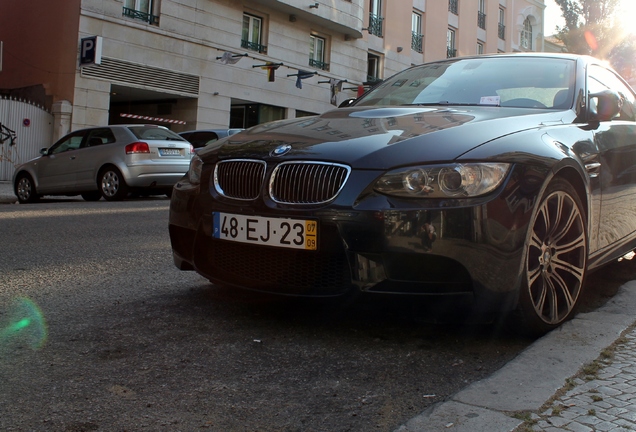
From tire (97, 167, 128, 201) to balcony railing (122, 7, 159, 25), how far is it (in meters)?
10.1

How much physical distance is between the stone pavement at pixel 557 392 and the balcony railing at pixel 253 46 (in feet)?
75.2

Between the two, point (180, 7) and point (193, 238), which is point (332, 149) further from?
point (180, 7)

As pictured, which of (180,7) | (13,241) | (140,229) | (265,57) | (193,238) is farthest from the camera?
(265,57)

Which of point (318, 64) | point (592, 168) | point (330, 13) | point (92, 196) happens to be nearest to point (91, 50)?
point (92, 196)

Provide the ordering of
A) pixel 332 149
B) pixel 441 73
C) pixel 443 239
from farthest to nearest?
pixel 441 73 → pixel 332 149 → pixel 443 239

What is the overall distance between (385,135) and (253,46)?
74.9 feet

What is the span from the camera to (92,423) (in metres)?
2.19

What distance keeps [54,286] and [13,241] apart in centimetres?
231

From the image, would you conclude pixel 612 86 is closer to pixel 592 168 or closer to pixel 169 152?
pixel 592 168

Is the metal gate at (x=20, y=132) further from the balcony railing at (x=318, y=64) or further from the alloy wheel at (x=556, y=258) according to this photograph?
the alloy wheel at (x=556, y=258)

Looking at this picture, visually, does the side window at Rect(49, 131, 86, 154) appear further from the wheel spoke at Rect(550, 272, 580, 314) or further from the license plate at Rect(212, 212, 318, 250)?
the wheel spoke at Rect(550, 272, 580, 314)

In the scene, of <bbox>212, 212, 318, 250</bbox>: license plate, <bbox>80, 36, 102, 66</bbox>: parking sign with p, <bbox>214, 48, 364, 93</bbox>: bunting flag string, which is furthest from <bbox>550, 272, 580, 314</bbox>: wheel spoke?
<bbox>214, 48, 364, 93</bbox>: bunting flag string

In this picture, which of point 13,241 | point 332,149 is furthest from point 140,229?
point 332,149

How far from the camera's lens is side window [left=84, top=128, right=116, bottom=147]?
1277cm
